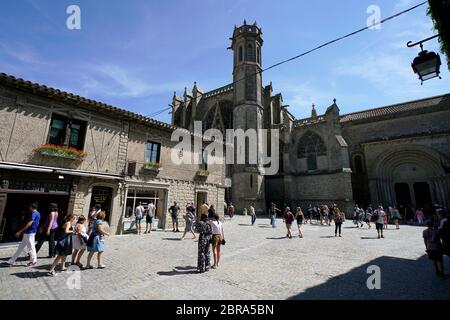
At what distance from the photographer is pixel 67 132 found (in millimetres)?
9555

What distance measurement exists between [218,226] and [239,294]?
202 cm

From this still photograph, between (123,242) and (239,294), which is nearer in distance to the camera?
(239,294)

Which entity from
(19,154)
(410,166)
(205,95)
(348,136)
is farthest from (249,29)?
(19,154)

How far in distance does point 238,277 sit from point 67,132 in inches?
364

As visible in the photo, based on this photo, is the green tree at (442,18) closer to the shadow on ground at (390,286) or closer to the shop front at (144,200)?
the shadow on ground at (390,286)

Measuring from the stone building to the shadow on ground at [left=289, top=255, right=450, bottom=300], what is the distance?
9.62m

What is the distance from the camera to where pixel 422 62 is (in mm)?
3789

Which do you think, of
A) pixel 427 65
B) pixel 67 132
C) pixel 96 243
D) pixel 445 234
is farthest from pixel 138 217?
pixel 427 65

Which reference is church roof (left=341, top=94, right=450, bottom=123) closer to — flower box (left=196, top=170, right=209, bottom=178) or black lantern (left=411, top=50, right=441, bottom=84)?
flower box (left=196, top=170, right=209, bottom=178)

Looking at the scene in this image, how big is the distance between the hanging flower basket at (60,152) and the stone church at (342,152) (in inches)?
622

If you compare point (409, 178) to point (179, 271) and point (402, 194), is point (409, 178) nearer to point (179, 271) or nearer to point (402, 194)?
point (402, 194)

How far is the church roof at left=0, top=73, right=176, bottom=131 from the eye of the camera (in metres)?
8.03

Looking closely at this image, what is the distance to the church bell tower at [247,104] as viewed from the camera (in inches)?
942
